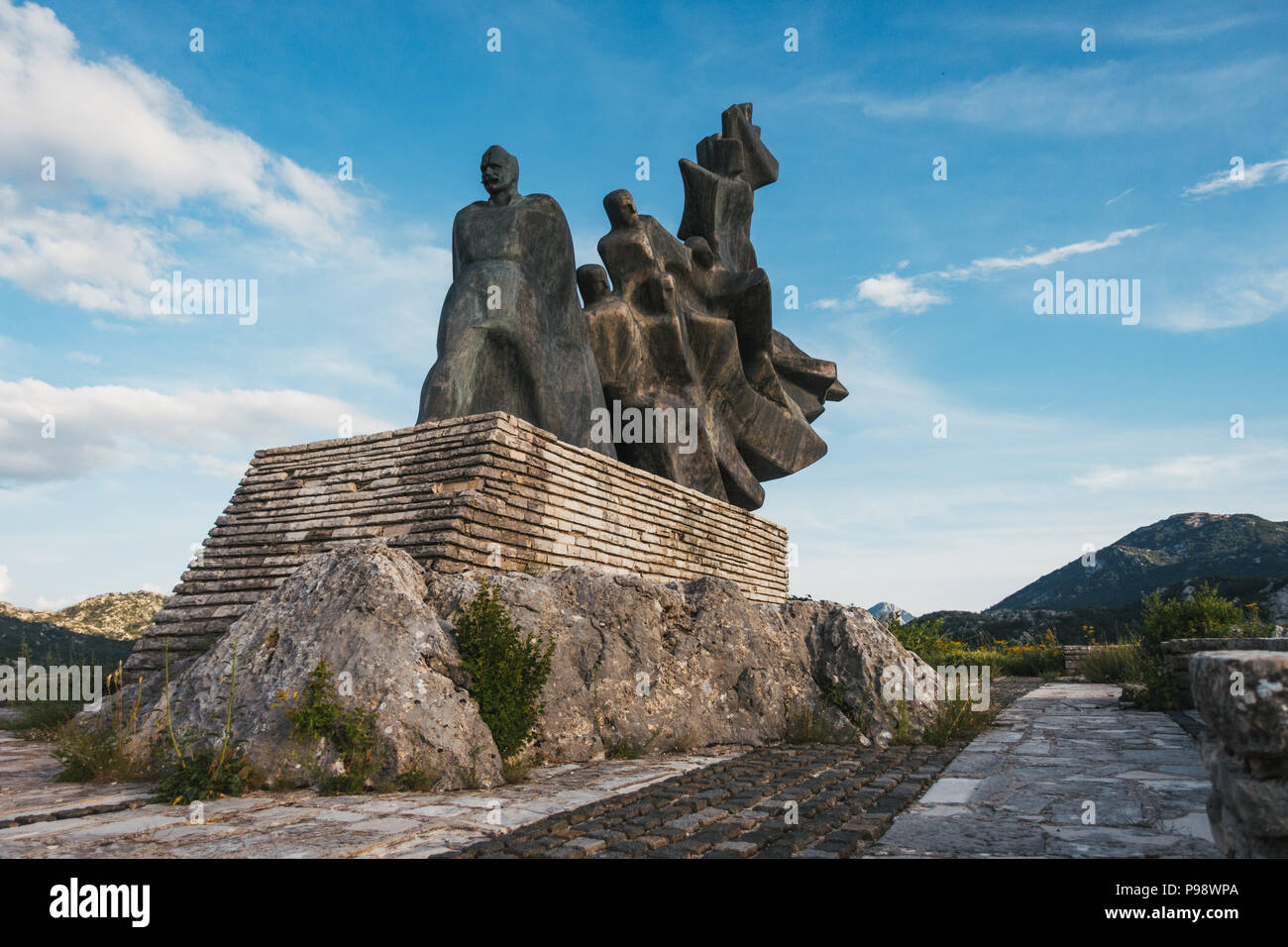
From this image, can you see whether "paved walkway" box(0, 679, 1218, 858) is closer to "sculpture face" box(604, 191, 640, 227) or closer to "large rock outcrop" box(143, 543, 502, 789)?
"large rock outcrop" box(143, 543, 502, 789)

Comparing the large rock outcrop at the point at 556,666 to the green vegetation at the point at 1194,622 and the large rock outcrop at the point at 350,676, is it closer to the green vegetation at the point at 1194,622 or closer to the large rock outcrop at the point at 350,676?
the large rock outcrop at the point at 350,676

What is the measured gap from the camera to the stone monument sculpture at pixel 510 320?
1189cm

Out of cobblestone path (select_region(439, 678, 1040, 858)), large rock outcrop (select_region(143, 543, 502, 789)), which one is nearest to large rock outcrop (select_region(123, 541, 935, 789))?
large rock outcrop (select_region(143, 543, 502, 789))

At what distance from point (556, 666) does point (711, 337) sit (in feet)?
37.5

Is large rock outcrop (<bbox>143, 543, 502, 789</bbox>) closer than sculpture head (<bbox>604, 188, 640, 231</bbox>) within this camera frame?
Yes

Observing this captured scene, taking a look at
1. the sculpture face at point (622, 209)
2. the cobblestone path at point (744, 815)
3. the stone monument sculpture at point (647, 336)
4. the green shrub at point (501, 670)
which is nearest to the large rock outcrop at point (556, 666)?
the green shrub at point (501, 670)

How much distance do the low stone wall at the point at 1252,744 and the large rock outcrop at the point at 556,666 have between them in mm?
3955

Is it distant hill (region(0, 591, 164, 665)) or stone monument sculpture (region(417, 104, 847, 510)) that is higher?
stone monument sculpture (region(417, 104, 847, 510))


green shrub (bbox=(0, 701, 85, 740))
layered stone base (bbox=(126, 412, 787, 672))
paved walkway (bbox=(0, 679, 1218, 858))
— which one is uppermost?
layered stone base (bbox=(126, 412, 787, 672))

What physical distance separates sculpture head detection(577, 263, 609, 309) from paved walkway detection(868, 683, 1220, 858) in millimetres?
10127

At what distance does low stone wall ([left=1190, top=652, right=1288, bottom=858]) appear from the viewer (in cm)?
212

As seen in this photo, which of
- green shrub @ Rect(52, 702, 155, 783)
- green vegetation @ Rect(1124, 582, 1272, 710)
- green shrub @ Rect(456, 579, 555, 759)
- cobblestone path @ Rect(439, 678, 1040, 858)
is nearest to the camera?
cobblestone path @ Rect(439, 678, 1040, 858)

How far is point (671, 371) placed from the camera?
16109 mm
